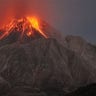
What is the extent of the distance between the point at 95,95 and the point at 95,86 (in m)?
20.2

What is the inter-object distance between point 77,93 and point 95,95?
19.6m

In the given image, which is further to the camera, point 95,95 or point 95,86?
point 95,86

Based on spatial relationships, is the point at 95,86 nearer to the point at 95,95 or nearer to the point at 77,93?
the point at 77,93

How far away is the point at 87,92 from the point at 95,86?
10.8m

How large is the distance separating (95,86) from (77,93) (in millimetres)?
7664

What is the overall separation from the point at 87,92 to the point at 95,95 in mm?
10188

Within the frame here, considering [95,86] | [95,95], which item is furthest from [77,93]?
[95,95]

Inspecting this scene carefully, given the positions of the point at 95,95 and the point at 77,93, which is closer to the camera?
the point at 95,95

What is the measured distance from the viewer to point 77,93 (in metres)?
182

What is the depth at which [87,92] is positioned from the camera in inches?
6831

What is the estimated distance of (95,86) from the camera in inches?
7224

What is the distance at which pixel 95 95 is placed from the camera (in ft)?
536
